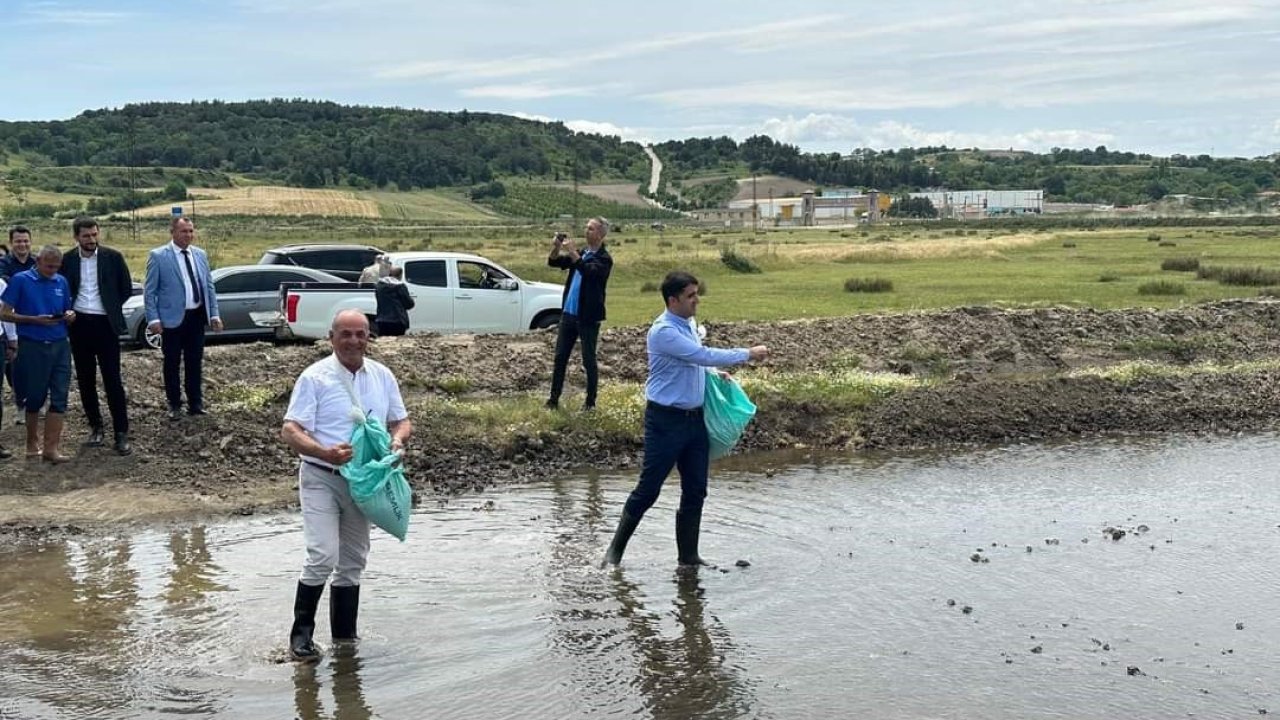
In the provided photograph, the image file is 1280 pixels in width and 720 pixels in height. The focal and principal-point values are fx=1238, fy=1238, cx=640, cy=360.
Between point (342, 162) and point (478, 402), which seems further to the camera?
point (342, 162)

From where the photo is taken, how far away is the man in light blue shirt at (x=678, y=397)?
8109mm

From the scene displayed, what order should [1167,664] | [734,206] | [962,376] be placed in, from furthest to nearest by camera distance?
[734,206]
[962,376]
[1167,664]

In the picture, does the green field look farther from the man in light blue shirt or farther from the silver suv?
the man in light blue shirt

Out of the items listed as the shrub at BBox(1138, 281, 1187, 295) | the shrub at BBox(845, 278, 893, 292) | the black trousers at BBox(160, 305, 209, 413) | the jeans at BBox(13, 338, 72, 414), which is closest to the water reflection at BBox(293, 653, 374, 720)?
the jeans at BBox(13, 338, 72, 414)

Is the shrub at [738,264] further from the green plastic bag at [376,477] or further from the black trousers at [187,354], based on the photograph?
the green plastic bag at [376,477]

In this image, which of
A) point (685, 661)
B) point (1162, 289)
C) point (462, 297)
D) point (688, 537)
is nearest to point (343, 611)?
point (685, 661)

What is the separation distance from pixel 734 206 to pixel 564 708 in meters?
173

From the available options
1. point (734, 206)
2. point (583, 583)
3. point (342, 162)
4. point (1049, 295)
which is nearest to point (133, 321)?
point (583, 583)

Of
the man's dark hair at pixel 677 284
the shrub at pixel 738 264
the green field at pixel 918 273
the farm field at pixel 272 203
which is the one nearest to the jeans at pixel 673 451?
the man's dark hair at pixel 677 284

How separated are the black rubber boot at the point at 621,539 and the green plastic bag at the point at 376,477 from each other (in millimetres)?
2314

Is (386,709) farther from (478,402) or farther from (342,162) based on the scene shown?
(342,162)

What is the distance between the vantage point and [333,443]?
21.3ft

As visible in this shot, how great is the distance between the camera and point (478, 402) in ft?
47.5

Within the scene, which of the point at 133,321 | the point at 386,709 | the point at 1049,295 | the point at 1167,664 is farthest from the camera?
the point at 1049,295
